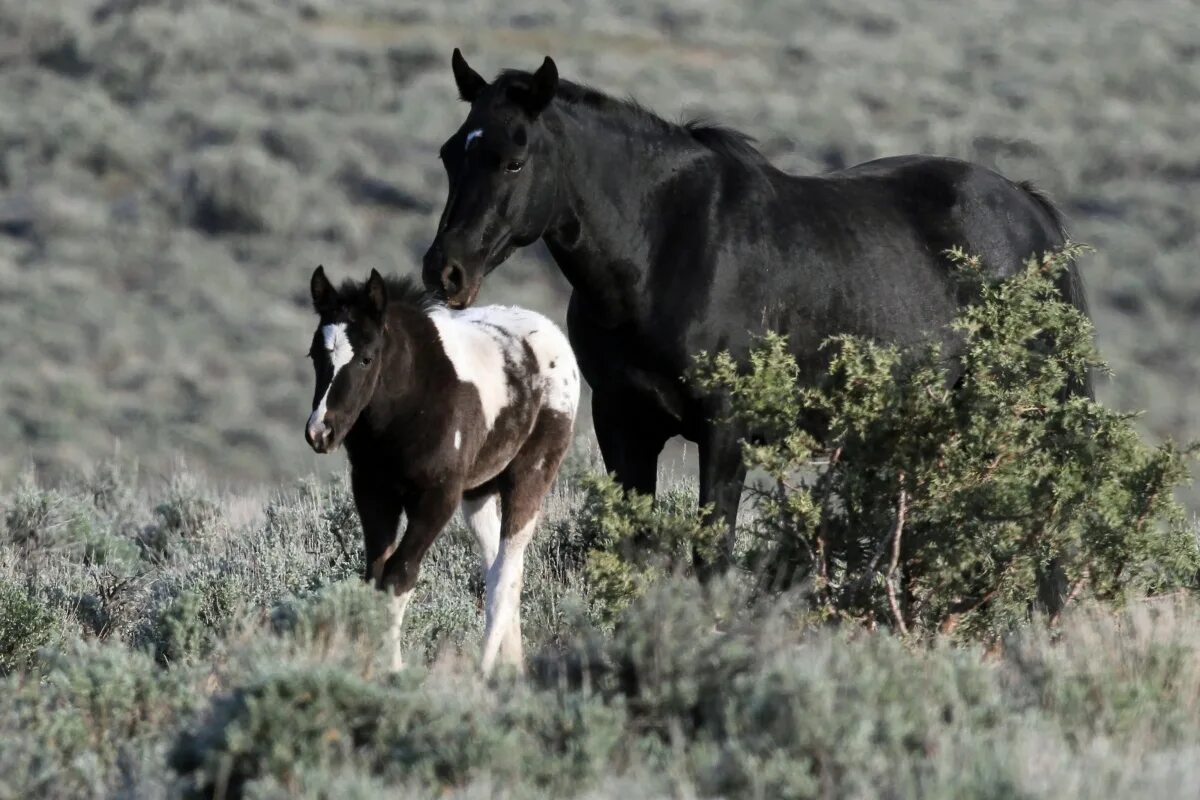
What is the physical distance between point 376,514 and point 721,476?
134 cm

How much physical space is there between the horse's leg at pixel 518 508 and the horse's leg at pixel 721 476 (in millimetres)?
828

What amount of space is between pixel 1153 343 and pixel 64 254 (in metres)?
14.0

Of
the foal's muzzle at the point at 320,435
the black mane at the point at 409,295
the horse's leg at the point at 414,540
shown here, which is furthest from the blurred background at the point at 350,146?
the foal's muzzle at the point at 320,435

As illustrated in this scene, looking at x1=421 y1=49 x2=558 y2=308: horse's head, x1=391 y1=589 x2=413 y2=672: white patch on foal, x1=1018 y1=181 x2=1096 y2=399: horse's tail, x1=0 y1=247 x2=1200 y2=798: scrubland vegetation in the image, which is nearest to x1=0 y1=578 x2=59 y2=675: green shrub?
x1=0 y1=247 x2=1200 y2=798: scrubland vegetation

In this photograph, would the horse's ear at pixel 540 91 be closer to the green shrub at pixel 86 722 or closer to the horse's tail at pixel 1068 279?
the green shrub at pixel 86 722

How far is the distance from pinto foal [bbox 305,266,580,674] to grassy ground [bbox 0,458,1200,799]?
0.54 m

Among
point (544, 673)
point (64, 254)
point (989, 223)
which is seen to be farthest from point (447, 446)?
point (64, 254)

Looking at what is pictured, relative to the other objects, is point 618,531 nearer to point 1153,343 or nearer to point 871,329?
point 871,329

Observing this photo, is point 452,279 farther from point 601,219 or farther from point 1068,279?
point 1068,279

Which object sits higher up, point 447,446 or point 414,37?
point 414,37

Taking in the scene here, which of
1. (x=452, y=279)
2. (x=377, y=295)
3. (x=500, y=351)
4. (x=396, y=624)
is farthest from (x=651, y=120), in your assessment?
(x=396, y=624)

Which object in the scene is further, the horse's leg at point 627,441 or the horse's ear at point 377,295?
the horse's leg at point 627,441

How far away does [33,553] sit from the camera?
414 inches

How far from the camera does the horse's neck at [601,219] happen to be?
7.16 metres
